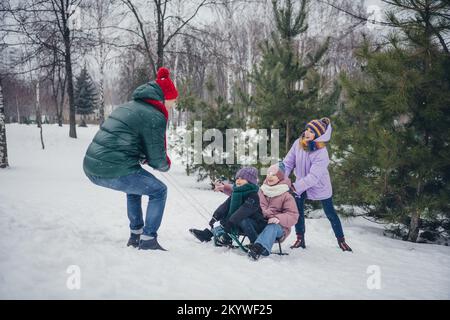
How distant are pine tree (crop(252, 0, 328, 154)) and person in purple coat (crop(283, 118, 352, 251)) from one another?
8.85 ft

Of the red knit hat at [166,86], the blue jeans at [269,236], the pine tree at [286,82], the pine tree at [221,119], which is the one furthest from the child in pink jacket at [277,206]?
the pine tree at [221,119]

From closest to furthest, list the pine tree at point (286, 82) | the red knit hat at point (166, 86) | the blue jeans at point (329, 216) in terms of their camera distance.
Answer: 1. the red knit hat at point (166, 86)
2. the blue jeans at point (329, 216)
3. the pine tree at point (286, 82)

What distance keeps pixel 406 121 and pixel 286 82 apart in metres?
2.66

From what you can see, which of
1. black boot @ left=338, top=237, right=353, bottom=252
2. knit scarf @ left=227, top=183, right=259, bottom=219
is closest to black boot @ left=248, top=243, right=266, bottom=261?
knit scarf @ left=227, top=183, right=259, bottom=219

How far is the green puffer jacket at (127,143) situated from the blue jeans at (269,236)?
53.3 inches

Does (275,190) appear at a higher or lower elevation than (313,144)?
lower

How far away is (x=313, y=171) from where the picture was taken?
4.08 meters

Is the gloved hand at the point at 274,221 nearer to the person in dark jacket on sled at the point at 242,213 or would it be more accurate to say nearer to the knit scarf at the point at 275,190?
the person in dark jacket on sled at the point at 242,213

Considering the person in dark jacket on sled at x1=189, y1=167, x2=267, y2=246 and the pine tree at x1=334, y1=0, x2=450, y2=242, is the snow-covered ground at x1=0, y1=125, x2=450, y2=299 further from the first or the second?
the pine tree at x1=334, y1=0, x2=450, y2=242

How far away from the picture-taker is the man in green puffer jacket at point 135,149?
10.5 ft

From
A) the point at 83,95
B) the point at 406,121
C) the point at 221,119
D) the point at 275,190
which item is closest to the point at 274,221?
the point at 275,190

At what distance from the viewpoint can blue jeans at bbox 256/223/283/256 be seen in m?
3.52

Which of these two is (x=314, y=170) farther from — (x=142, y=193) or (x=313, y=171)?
(x=142, y=193)
